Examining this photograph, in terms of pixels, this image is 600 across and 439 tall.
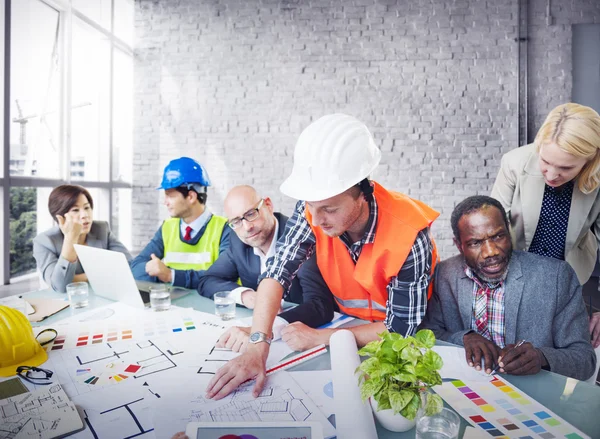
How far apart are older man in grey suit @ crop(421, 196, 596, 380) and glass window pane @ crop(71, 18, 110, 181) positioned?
445 cm

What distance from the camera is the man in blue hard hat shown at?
2.66m

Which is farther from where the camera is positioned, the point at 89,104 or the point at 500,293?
the point at 89,104

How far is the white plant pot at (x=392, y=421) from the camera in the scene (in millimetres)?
863

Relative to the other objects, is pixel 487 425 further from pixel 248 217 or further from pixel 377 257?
pixel 248 217

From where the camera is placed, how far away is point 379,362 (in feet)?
2.68

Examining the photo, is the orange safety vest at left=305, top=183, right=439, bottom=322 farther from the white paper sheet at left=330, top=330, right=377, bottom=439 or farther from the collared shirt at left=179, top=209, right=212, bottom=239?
the collared shirt at left=179, top=209, right=212, bottom=239

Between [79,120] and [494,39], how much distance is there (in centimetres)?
486

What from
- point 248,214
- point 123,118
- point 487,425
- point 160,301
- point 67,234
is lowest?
point 487,425

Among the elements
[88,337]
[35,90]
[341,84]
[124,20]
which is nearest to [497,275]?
[88,337]

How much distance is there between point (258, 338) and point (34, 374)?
1.92 ft

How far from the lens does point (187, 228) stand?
273cm

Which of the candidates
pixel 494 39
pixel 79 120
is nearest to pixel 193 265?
pixel 79 120

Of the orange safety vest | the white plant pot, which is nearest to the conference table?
the white plant pot

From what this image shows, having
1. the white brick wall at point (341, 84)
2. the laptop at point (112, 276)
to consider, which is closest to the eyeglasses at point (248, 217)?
the laptop at point (112, 276)
